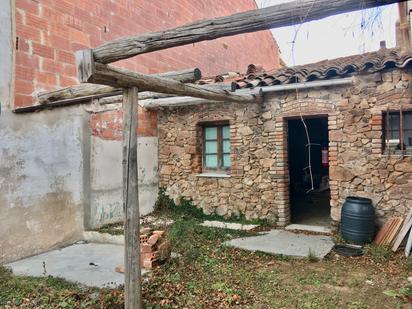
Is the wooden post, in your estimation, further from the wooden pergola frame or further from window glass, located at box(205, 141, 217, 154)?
window glass, located at box(205, 141, 217, 154)

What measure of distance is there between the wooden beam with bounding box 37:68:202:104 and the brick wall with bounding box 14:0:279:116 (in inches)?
14.9

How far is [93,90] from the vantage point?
14.6 ft

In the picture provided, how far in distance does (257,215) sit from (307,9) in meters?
5.28

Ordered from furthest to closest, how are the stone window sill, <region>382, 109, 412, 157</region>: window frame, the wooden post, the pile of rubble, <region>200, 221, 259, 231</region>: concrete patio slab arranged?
the stone window sill → <region>200, 221, 259, 231</region>: concrete patio slab → <region>382, 109, 412, 157</region>: window frame → the pile of rubble → the wooden post

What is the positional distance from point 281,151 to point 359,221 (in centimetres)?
197

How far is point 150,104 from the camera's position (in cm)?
779

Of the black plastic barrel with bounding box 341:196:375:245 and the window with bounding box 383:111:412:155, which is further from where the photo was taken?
the window with bounding box 383:111:412:155

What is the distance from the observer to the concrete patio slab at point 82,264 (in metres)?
4.34

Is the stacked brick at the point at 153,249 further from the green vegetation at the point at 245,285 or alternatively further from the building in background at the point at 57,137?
the building in background at the point at 57,137

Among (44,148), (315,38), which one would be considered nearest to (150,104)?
(44,148)

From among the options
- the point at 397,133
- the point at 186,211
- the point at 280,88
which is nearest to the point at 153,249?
the point at 186,211

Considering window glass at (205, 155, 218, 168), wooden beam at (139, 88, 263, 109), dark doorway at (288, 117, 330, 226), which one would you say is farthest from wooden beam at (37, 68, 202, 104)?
dark doorway at (288, 117, 330, 226)

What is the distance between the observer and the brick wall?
17.3 feet

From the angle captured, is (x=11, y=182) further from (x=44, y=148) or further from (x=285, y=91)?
(x=285, y=91)
